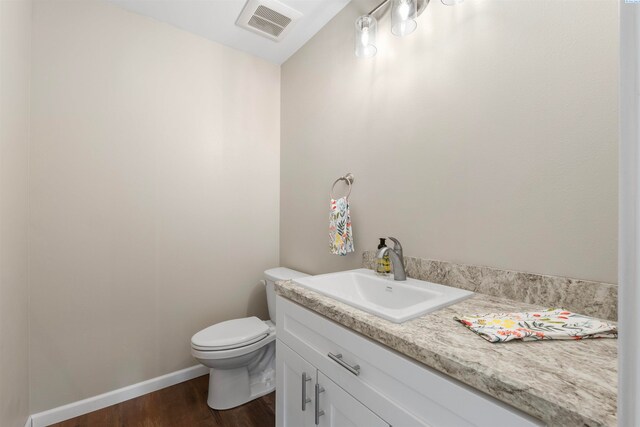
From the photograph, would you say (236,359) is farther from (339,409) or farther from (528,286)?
(528,286)

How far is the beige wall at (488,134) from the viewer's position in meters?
0.88

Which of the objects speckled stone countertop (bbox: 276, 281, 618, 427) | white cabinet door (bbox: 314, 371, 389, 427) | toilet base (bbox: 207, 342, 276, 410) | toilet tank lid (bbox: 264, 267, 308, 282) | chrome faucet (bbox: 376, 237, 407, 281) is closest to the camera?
speckled stone countertop (bbox: 276, 281, 618, 427)

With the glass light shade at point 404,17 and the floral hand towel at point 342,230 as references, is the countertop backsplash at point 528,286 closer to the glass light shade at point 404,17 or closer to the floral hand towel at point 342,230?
the floral hand towel at point 342,230

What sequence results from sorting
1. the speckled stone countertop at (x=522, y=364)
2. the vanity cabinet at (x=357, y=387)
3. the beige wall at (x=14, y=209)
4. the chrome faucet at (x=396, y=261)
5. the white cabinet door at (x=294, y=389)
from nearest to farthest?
the speckled stone countertop at (x=522, y=364)
the vanity cabinet at (x=357, y=387)
the white cabinet door at (x=294, y=389)
the beige wall at (x=14, y=209)
the chrome faucet at (x=396, y=261)

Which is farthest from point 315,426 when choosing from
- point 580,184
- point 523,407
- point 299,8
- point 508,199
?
point 299,8

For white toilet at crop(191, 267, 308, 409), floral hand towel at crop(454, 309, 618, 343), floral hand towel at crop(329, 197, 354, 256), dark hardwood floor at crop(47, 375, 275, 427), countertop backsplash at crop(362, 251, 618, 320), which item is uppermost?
floral hand towel at crop(329, 197, 354, 256)

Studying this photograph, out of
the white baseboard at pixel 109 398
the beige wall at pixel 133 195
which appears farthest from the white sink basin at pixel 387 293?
the white baseboard at pixel 109 398

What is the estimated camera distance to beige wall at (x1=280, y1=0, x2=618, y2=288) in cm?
88

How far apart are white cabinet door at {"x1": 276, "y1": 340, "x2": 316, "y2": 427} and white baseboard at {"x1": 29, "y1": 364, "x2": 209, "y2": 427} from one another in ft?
3.45

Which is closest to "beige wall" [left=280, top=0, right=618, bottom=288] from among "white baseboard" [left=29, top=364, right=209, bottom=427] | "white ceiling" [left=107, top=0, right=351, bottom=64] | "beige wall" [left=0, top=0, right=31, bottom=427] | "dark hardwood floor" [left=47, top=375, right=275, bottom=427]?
"white ceiling" [left=107, top=0, right=351, bottom=64]

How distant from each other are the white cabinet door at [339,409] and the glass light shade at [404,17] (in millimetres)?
1451

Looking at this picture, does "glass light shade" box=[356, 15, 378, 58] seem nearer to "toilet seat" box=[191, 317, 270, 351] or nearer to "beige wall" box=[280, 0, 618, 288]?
"beige wall" box=[280, 0, 618, 288]

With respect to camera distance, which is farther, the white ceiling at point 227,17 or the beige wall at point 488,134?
the white ceiling at point 227,17

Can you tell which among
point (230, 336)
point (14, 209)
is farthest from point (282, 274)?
point (14, 209)
